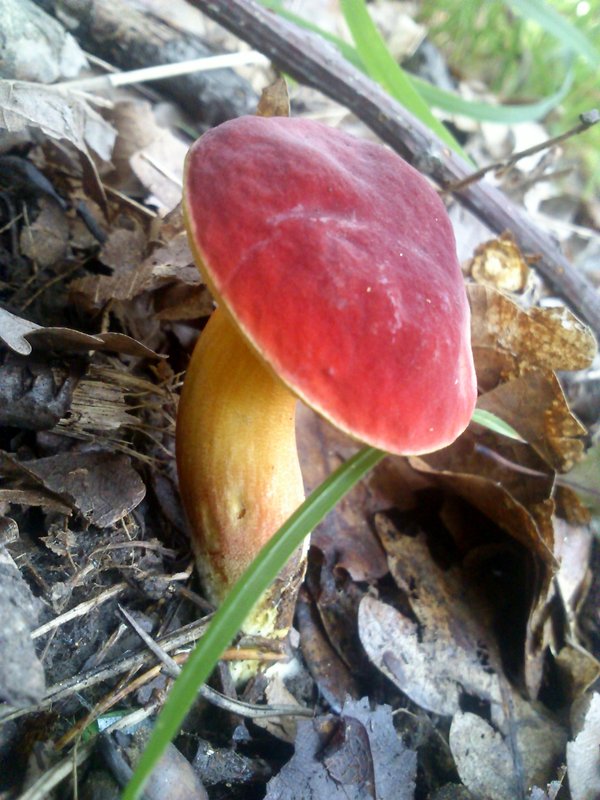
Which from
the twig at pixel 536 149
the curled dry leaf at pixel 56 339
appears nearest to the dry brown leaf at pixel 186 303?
the curled dry leaf at pixel 56 339

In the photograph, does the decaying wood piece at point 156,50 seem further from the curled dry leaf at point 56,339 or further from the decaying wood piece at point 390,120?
the curled dry leaf at point 56,339

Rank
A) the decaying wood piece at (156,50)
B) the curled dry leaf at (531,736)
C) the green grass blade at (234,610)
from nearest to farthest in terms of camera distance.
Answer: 1. the green grass blade at (234,610)
2. the curled dry leaf at (531,736)
3. the decaying wood piece at (156,50)

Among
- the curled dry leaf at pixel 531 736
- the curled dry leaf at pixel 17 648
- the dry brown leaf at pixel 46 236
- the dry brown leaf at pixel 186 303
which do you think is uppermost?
the dry brown leaf at pixel 186 303

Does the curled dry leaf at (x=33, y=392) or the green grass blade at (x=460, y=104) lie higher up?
the green grass blade at (x=460, y=104)

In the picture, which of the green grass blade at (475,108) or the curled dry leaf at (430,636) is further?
the green grass blade at (475,108)

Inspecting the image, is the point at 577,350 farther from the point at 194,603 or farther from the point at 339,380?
the point at 194,603

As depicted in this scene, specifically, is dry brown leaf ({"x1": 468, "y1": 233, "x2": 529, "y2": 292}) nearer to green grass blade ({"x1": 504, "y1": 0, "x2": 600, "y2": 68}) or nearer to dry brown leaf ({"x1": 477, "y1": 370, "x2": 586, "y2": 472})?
dry brown leaf ({"x1": 477, "y1": 370, "x2": 586, "y2": 472})

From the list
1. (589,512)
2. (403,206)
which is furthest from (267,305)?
(589,512)
